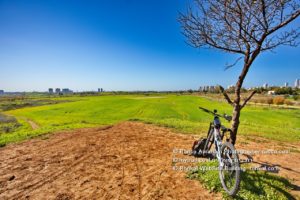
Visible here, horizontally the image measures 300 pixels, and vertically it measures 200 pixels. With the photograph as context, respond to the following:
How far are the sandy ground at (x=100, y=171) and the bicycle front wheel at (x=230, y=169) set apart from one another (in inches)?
15.2

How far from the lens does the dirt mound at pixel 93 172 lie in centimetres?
A: 416

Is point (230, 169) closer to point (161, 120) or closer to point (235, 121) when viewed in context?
point (235, 121)

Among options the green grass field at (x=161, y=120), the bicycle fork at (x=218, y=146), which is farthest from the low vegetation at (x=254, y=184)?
the green grass field at (x=161, y=120)

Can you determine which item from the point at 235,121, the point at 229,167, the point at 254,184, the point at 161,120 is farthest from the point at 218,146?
the point at 161,120

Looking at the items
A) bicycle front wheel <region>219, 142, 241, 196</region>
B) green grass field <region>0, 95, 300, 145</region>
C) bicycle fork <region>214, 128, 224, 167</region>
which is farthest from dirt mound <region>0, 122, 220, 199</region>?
green grass field <region>0, 95, 300, 145</region>

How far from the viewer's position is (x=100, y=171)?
5.32 meters

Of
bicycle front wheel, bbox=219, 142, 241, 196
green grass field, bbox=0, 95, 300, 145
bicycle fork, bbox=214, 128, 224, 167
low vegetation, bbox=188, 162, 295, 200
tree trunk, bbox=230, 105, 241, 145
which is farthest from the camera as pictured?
green grass field, bbox=0, 95, 300, 145

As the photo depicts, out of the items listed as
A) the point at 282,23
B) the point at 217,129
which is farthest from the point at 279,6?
the point at 217,129

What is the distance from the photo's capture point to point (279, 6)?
14.9ft

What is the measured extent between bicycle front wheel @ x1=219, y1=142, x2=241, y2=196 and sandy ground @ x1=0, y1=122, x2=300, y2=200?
0.39 m

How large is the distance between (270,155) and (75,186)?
270 inches

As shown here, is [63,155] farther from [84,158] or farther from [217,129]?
[217,129]

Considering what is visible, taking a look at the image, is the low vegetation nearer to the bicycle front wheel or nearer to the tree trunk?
the bicycle front wheel

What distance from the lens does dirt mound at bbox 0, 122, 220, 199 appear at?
4.16 m
